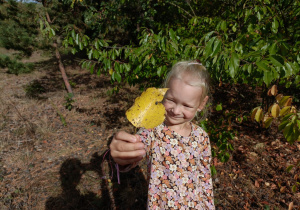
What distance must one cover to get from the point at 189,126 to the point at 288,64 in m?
0.85

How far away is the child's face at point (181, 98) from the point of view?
1.08 metres

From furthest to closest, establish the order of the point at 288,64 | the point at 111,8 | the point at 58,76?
the point at 58,76 < the point at 111,8 < the point at 288,64

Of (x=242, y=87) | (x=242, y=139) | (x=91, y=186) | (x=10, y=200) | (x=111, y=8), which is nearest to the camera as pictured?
(x=10, y=200)

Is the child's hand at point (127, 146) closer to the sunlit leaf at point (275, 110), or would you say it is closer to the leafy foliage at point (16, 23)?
the sunlit leaf at point (275, 110)

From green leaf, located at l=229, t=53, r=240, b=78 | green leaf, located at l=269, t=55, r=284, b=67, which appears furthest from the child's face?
green leaf, located at l=269, t=55, r=284, b=67

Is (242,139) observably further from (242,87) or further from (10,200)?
(10,200)

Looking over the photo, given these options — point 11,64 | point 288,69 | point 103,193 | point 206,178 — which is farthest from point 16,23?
point 288,69

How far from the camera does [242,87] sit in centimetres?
534

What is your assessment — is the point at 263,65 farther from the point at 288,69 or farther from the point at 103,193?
the point at 103,193

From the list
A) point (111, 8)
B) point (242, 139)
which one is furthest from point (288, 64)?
point (111, 8)

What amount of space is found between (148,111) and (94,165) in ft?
9.99

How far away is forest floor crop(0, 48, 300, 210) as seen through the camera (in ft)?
8.50

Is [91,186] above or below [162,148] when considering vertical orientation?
below

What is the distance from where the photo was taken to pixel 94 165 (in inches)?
130
